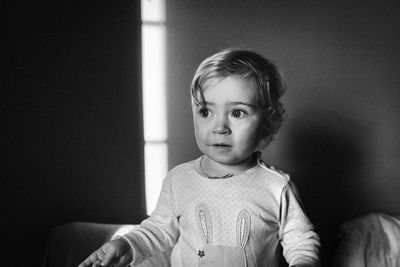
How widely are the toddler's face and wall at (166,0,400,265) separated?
1.76 ft

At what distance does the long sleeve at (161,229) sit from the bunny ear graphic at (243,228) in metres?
0.16

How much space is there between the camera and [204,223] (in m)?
1.06

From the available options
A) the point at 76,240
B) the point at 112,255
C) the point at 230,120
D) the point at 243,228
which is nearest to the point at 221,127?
the point at 230,120

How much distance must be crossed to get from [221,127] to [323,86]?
69cm

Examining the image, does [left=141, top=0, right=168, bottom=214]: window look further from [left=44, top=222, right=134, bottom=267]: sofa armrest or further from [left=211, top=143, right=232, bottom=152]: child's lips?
[left=211, top=143, right=232, bottom=152]: child's lips

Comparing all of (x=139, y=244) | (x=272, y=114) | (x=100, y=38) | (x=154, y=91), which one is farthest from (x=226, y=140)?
(x=100, y=38)

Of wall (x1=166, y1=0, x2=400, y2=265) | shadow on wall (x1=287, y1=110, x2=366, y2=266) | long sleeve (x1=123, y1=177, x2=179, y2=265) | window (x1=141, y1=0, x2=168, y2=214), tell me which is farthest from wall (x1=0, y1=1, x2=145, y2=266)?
shadow on wall (x1=287, y1=110, x2=366, y2=266)

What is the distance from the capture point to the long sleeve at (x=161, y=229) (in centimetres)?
107

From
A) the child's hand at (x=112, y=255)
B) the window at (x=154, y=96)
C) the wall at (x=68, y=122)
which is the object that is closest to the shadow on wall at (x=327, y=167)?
the window at (x=154, y=96)

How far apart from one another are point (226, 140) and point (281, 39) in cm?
66

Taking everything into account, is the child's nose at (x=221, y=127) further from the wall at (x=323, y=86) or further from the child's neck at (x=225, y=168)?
the wall at (x=323, y=86)

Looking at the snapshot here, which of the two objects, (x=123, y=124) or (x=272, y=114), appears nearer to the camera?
(x=272, y=114)

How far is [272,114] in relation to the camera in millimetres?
1081

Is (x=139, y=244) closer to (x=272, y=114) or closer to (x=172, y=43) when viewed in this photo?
(x=272, y=114)
